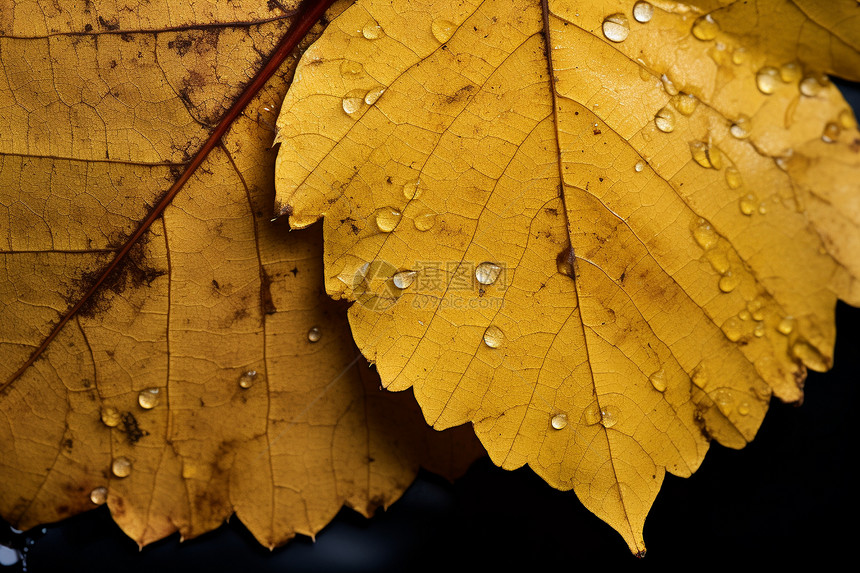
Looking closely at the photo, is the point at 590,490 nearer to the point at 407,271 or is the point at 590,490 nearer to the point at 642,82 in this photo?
the point at 407,271

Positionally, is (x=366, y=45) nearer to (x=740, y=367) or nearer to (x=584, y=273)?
(x=584, y=273)

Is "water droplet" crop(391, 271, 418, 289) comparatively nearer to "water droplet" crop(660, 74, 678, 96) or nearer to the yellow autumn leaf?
the yellow autumn leaf

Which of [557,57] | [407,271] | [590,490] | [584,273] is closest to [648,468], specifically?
[590,490]

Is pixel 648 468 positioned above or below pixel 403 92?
below

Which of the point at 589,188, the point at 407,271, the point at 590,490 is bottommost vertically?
the point at 590,490

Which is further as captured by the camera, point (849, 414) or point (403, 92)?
point (849, 414)

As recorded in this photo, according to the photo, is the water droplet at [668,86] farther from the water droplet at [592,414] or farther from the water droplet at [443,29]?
the water droplet at [592,414]
